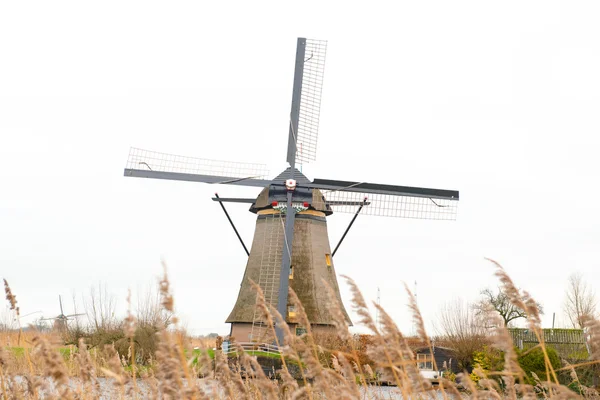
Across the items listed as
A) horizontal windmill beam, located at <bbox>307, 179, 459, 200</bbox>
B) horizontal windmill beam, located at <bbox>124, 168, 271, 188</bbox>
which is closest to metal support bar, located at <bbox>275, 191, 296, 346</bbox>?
horizontal windmill beam, located at <bbox>307, 179, 459, 200</bbox>

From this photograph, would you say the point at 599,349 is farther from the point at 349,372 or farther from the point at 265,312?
the point at 265,312

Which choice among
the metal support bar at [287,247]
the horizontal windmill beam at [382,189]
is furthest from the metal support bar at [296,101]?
the metal support bar at [287,247]

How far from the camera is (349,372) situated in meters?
2.91

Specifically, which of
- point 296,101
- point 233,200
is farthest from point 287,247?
point 296,101

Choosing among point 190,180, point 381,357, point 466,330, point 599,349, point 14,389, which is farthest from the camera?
point 466,330

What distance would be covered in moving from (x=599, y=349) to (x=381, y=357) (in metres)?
0.78

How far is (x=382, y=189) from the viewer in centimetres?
2388

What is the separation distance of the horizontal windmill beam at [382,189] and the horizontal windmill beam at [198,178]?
1.78 m

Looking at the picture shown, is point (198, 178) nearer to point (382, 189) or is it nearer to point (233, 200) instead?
point (233, 200)

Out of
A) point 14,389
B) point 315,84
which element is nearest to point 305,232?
point 315,84

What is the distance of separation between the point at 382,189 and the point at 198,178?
18.9 ft

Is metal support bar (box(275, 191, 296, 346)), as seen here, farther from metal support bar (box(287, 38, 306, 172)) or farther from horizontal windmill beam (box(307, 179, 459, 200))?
metal support bar (box(287, 38, 306, 172))

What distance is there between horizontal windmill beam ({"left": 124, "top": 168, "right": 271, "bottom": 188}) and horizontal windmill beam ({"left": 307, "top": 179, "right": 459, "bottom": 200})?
1777 millimetres

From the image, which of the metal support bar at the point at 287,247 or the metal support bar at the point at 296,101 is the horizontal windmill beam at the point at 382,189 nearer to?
the metal support bar at the point at 287,247
